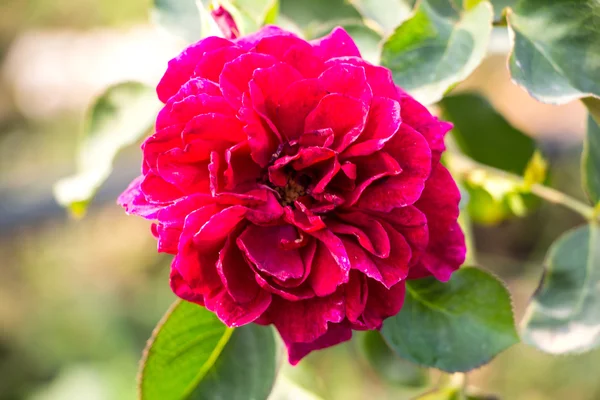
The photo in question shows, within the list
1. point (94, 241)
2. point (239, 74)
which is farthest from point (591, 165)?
point (94, 241)

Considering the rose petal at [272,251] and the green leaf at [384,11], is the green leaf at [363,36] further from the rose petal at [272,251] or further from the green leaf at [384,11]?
the rose petal at [272,251]

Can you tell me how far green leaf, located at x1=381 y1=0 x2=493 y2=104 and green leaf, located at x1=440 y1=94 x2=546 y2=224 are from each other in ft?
0.78

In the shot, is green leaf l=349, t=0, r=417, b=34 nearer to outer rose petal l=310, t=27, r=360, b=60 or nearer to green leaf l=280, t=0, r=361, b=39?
green leaf l=280, t=0, r=361, b=39

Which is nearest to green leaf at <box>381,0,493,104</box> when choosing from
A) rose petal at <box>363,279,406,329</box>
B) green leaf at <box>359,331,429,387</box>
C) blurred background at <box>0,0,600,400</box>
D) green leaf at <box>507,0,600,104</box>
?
green leaf at <box>507,0,600,104</box>

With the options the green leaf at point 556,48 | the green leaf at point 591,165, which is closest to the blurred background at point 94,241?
the green leaf at point 591,165

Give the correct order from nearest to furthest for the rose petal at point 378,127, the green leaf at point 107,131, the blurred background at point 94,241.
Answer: the rose petal at point 378,127
the green leaf at point 107,131
the blurred background at point 94,241

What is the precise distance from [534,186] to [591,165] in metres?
0.10

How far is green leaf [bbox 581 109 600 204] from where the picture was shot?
0.55 meters

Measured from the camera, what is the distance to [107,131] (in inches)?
24.9

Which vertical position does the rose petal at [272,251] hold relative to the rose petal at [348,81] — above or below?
below

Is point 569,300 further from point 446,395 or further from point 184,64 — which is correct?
point 184,64

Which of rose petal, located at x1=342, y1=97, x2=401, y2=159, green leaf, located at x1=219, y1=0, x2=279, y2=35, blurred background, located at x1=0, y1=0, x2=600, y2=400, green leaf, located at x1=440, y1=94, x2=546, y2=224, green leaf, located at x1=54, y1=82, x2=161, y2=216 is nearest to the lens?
rose petal, located at x1=342, y1=97, x2=401, y2=159

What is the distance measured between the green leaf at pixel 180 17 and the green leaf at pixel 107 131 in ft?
0.23

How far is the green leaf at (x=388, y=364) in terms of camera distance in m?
0.60
